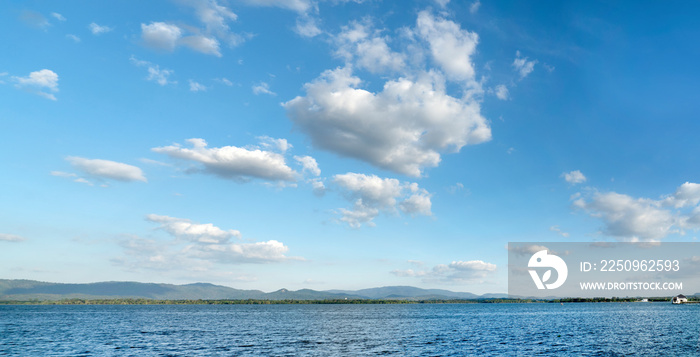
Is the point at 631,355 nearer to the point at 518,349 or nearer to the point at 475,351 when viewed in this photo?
the point at 518,349

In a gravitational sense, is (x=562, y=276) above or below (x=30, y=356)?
above

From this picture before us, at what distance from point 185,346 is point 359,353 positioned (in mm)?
29914

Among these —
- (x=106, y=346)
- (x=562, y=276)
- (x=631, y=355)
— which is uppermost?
(x=562, y=276)

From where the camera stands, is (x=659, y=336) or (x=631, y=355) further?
(x=659, y=336)

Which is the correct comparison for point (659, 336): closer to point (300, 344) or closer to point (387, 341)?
point (387, 341)

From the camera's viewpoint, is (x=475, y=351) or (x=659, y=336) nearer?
(x=475, y=351)

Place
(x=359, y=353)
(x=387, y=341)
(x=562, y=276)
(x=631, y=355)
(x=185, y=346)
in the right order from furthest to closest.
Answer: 1. (x=562, y=276)
2. (x=387, y=341)
3. (x=185, y=346)
4. (x=359, y=353)
5. (x=631, y=355)

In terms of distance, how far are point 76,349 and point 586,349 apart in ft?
256

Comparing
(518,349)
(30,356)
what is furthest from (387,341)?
(30,356)

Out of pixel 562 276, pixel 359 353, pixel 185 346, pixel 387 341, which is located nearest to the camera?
pixel 359 353

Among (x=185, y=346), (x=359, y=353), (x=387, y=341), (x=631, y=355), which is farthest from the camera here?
(x=387, y=341)

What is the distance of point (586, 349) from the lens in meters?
59.9

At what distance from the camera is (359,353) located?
188ft

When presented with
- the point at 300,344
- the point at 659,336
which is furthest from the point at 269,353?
the point at 659,336
